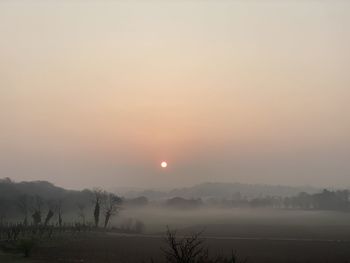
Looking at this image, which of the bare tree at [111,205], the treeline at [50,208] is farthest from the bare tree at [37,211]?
the bare tree at [111,205]

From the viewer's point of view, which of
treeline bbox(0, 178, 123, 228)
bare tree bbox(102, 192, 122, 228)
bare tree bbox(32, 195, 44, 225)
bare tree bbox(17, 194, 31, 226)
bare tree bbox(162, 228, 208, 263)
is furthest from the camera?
bare tree bbox(17, 194, 31, 226)

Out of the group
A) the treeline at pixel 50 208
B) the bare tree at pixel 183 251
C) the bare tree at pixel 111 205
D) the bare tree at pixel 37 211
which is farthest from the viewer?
the treeline at pixel 50 208

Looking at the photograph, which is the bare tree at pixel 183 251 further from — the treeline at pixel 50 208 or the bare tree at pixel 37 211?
the treeline at pixel 50 208

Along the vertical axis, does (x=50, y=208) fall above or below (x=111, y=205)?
above

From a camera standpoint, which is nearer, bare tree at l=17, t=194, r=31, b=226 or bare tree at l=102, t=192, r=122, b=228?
bare tree at l=102, t=192, r=122, b=228

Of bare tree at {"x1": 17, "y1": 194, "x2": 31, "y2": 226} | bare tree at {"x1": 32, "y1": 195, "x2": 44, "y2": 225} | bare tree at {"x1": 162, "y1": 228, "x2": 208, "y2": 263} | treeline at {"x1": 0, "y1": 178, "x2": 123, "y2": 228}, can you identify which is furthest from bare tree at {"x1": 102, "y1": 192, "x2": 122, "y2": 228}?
bare tree at {"x1": 162, "y1": 228, "x2": 208, "y2": 263}

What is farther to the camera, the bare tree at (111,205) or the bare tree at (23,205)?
the bare tree at (23,205)

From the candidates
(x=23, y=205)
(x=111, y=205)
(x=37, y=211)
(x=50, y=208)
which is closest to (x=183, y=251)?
(x=37, y=211)

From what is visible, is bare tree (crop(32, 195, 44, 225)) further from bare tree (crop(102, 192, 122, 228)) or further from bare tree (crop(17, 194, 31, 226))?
bare tree (crop(102, 192, 122, 228))

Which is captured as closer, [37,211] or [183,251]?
[183,251]

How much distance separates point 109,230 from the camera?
115m

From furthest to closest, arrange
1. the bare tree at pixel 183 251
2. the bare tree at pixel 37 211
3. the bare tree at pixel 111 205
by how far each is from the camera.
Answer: the bare tree at pixel 111 205 < the bare tree at pixel 37 211 < the bare tree at pixel 183 251

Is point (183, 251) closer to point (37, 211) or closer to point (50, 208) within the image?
point (37, 211)

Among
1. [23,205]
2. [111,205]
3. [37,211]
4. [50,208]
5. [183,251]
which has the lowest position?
[183,251]
